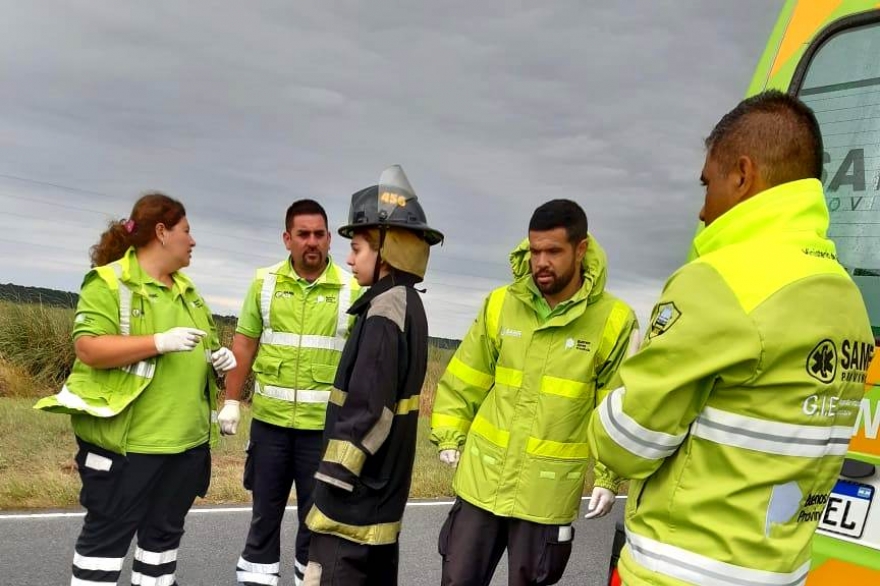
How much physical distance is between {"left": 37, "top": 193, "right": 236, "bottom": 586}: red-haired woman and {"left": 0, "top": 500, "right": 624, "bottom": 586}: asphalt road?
1.30 metres

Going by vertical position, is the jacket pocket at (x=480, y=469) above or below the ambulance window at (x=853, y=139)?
below

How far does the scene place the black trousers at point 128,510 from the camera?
11.1 feet

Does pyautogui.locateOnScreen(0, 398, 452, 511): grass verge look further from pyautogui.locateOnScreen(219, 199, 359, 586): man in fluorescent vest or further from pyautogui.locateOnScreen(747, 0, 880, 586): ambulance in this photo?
pyautogui.locateOnScreen(747, 0, 880, 586): ambulance

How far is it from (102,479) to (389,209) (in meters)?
1.86

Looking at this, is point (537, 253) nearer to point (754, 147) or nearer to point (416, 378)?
point (416, 378)

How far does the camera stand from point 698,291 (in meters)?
1.82

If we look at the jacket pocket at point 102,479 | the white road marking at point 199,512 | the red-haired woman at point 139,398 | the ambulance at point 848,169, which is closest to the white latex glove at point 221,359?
the red-haired woman at point 139,398

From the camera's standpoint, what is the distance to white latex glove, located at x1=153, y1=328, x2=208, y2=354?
3492 millimetres

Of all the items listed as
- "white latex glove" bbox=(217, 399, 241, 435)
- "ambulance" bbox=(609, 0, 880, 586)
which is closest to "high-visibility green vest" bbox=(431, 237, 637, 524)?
"ambulance" bbox=(609, 0, 880, 586)

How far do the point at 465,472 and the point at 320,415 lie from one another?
1336 mm

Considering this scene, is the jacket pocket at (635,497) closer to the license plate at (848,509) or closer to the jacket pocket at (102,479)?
the license plate at (848,509)

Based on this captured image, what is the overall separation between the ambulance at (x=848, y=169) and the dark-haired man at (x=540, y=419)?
423 millimetres

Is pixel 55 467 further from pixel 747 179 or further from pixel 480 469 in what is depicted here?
pixel 747 179

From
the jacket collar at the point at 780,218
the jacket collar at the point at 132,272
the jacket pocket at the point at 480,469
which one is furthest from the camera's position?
the jacket collar at the point at 132,272
